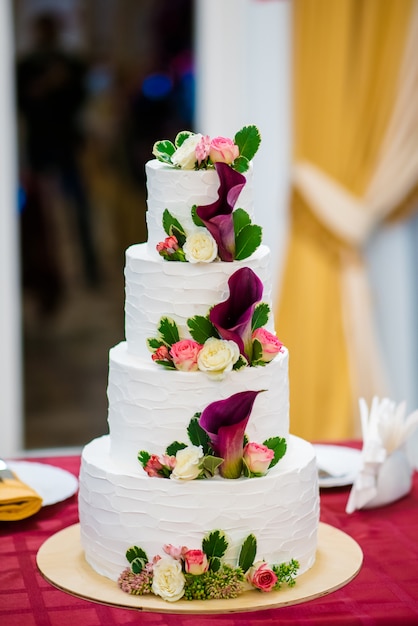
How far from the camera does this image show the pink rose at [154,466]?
204cm

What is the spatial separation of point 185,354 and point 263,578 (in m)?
0.43

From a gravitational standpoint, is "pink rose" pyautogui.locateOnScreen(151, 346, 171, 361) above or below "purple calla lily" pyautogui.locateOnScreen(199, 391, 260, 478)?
above

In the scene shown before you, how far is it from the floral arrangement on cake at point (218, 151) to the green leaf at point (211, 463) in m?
0.53

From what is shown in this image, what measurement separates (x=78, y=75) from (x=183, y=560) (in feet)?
21.1

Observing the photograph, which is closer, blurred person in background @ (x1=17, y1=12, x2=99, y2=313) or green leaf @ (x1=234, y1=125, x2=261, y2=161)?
green leaf @ (x1=234, y1=125, x2=261, y2=161)

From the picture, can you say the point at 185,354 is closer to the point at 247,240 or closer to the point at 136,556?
the point at 247,240

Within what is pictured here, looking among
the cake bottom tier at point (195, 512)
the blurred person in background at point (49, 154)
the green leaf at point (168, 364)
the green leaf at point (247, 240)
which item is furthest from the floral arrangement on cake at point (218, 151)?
the blurred person in background at point (49, 154)

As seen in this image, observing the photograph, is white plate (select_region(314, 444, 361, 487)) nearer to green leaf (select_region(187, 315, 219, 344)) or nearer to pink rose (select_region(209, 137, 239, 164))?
green leaf (select_region(187, 315, 219, 344))

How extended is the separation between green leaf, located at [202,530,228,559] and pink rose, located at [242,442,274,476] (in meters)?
0.13

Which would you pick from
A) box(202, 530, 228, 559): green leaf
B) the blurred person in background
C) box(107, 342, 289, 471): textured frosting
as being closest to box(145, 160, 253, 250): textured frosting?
box(107, 342, 289, 471): textured frosting

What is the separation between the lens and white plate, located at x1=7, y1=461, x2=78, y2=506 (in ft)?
8.32

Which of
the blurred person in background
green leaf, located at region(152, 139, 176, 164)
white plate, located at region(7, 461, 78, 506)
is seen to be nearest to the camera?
green leaf, located at region(152, 139, 176, 164)

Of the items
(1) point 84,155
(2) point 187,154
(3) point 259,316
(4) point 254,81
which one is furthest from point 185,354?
(1) point 84,155

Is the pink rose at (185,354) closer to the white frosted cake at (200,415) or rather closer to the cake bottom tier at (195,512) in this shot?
the white frosted cake at (200,415)
